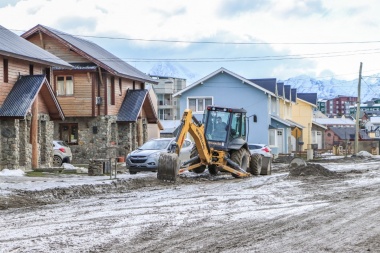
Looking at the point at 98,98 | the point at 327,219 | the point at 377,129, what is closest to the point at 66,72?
the point at 98,98

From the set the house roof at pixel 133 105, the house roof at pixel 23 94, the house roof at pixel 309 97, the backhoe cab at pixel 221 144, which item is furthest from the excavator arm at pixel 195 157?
the house roof at pixel 309 97

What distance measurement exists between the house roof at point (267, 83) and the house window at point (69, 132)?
2142 cm

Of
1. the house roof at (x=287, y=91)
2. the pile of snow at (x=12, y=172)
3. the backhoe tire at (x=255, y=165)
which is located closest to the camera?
the pile of snow at (x=12, y=172)

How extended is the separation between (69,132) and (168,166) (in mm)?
21860

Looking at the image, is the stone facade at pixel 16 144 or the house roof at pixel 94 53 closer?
the stone facade at pixel 16 144

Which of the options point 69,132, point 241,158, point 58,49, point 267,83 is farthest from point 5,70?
point 267,83

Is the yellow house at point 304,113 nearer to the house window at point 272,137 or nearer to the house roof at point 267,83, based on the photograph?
the house roof at point 267,83

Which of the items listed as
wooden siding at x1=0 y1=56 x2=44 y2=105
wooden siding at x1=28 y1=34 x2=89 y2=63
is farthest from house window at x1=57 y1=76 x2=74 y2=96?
wooden siding at x1=0 y1=56 x2=44 y2=105

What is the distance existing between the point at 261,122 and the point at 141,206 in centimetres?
4325

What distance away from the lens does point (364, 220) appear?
12.8m

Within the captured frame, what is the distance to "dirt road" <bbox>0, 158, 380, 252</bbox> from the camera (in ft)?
32.7

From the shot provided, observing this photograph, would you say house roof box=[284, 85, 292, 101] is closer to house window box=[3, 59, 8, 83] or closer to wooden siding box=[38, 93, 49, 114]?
wooden siding box=[38, 93, 49, 114]

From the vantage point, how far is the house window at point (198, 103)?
2264 inches

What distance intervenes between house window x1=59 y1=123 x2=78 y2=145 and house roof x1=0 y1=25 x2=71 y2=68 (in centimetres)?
833
